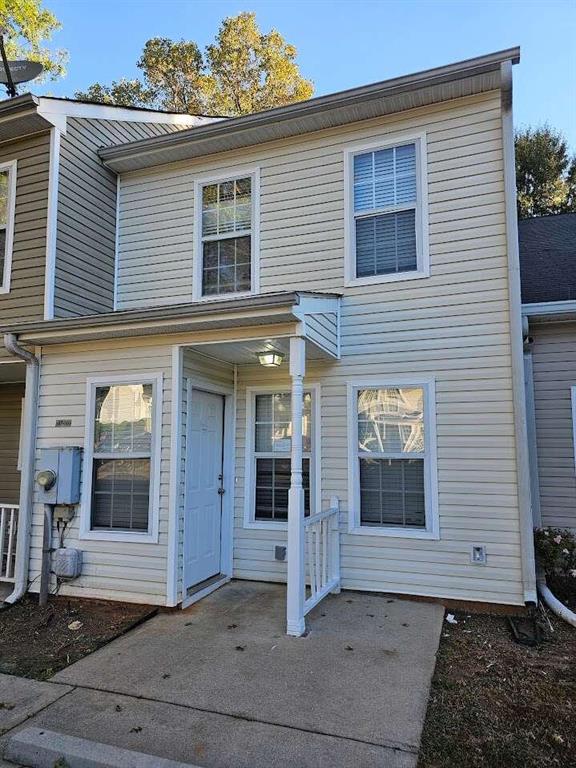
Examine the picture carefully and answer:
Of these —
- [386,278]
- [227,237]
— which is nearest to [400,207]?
[386,278]

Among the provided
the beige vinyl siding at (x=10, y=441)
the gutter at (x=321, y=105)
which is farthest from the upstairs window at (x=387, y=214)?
the beige vinyl siding at (x=10, y=441)

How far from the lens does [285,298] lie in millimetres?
4301

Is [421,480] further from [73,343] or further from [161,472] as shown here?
[73,343]

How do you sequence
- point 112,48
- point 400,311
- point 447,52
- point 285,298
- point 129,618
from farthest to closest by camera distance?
point 112,48
point 447,52
point 400,311
point 129,618
point 285,298

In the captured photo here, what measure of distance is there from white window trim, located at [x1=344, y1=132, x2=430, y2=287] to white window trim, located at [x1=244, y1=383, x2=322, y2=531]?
1370 millimetres

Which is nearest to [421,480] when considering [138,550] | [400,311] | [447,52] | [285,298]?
[400,311]

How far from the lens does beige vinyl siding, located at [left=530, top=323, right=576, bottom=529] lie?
5.66 m

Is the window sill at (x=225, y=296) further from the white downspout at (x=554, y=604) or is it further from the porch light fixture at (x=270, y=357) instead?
the white downspout at (x=554, y=604)

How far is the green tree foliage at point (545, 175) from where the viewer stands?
15383 mm

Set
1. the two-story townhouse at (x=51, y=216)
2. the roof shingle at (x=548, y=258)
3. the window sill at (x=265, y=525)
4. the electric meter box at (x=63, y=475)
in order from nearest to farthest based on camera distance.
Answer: the electric meter box at (x=63, y=475), the window sill at (x=265, y=525), the two-story townhouse at (x=51, y=216), the roof shingle at (x=548, y=258)

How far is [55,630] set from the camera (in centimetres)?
458

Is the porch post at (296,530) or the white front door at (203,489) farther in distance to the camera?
the white front door at (203,489)

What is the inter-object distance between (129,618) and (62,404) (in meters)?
2.40

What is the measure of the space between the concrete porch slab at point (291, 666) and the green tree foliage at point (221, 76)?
15.4m
